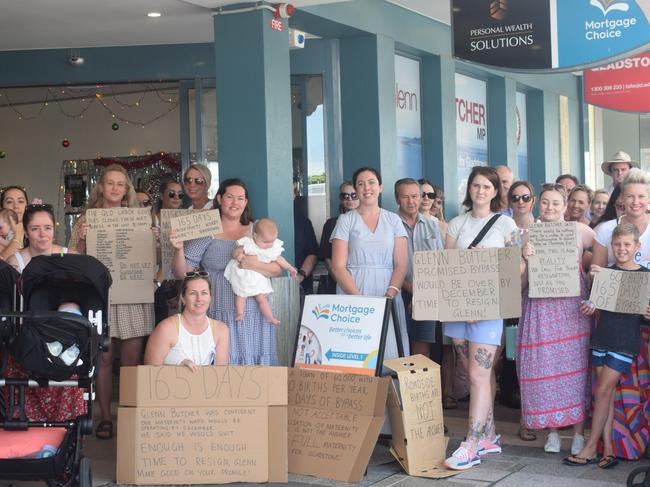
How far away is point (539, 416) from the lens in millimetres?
6477

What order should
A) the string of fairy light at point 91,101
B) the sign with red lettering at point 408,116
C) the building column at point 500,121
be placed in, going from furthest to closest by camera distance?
the string of fairy light at point 91,101 → the building column at point 500,121 → the sign with red lettering at point 408,116

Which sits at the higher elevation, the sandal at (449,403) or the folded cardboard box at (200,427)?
the folded cardboard box at (200,427)

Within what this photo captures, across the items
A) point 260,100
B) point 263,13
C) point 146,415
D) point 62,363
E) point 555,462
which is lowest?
point 555,462

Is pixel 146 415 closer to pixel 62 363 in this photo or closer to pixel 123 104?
pixel 62 363

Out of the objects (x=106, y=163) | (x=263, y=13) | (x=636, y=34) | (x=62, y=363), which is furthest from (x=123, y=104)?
(x=62, y=363)

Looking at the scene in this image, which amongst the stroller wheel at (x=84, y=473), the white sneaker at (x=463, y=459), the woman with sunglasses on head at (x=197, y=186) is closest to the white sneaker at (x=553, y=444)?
the white sneaker at (x=463, y=459)

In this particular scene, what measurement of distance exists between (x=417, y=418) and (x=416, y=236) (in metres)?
2.00

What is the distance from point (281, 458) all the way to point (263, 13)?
3677 millimetres

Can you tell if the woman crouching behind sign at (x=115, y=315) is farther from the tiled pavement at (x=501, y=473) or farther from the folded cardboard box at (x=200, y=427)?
the folded cardboard box at (x=200, y=427)

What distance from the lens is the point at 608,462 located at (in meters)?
6.11

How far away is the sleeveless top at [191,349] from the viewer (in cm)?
607

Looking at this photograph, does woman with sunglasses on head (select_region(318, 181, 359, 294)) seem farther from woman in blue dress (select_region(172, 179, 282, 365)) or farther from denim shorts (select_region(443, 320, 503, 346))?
denim shorts (select_region(443, 320, 503, 346))

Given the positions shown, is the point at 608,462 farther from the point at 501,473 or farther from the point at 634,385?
the point at 501,473

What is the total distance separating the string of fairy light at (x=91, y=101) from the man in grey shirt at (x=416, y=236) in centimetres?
627
